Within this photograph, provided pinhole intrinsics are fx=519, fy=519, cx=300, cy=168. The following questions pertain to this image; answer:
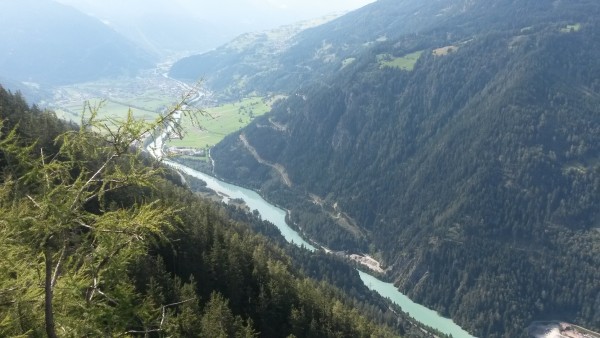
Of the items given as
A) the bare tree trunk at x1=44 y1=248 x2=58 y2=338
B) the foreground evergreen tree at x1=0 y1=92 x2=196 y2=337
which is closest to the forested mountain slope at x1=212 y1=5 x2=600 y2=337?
the foreground evergreen tree at x1=0 y1=92 x2=196 y2=337

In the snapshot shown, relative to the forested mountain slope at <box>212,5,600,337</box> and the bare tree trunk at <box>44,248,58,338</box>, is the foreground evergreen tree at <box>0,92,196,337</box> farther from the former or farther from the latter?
the forested mountain slope at <box>212,5,600,337</box>

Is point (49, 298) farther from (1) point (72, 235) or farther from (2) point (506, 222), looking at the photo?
(2) point (506, 222)

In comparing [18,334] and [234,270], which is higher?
[18,334]

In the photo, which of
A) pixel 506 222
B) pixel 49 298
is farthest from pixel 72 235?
pixel 506 222

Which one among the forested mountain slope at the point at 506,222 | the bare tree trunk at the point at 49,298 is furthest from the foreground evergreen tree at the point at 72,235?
the forested mountain slope at the point at 506,222

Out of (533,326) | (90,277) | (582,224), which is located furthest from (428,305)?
(90,277)

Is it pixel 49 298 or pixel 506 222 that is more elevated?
pixel 49 298

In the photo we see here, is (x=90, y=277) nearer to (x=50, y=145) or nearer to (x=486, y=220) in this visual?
(x=50, y=145)

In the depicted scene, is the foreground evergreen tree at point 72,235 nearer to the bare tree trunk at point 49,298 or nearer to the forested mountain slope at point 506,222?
the bare tree trunk at point 49,298
